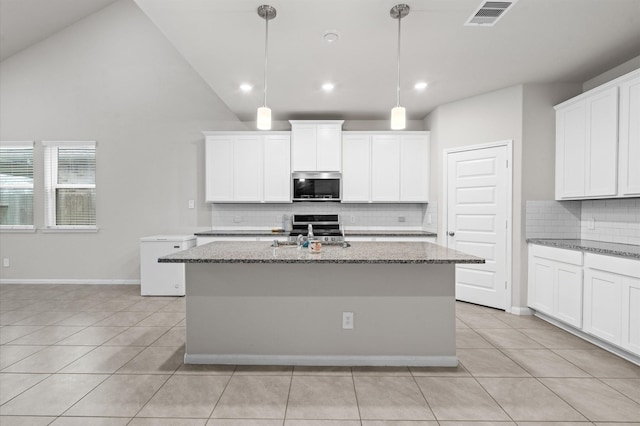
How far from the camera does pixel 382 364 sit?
249 cm

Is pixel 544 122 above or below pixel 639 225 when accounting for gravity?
above

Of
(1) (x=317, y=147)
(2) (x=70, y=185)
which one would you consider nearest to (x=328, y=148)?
(1) (x=317, y=147)

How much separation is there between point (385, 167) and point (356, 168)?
45 centimetres

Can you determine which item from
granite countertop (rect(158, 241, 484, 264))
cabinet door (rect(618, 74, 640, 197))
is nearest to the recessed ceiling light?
granite countertop (rect(158, 241, 484, 264))

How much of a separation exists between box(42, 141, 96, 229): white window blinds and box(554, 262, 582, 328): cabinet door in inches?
263

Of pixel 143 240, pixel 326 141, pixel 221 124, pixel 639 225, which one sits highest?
pixel 221 124

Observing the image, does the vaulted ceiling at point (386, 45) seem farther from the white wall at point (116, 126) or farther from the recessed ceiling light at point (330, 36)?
the white wall at point (116, 126)

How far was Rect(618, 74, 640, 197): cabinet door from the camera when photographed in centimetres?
272

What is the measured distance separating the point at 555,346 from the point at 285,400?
8.41 feet

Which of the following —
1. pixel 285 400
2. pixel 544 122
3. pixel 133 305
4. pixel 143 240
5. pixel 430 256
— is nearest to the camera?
pixel 285 400

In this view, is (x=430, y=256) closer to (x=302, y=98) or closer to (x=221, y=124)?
(x=302, y=98)

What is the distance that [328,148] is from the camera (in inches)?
187

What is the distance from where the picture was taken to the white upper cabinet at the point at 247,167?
15.7 ft

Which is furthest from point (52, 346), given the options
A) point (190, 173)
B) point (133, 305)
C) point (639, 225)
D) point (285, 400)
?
point (639, 225)
